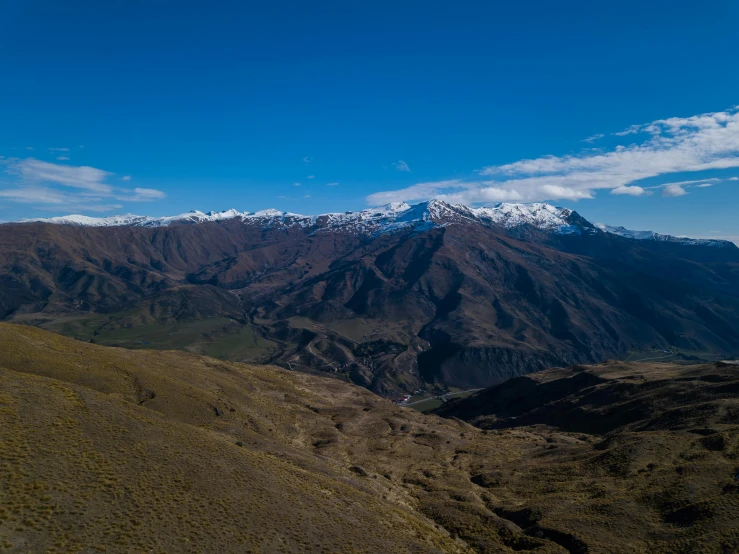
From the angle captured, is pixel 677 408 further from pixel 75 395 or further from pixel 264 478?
pixel 75 395

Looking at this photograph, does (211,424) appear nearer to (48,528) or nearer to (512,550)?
(48,528)

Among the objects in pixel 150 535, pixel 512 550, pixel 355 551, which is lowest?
pixel 512 550

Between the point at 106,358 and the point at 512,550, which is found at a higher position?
the point at 106,358

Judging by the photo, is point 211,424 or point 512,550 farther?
point 211,424

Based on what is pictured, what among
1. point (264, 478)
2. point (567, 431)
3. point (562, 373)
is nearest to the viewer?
point (264, 478)

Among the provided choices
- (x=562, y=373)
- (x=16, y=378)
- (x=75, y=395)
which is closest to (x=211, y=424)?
(x=75, y=395)

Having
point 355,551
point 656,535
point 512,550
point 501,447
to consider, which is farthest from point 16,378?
point 501,447

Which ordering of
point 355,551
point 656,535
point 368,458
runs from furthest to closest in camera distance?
1. point 368,458
2. point 656,535
3. point 355,551
